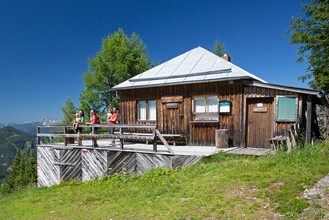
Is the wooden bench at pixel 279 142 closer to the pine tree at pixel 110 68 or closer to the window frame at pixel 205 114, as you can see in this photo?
the window frame at pixel 205 114

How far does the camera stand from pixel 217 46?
37.7 metres

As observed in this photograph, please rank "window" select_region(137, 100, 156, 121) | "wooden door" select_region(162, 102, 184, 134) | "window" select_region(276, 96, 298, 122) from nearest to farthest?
"window" select_region(276, 96, 298, 122), "wooden door" select_region(162, 102, 184, 134), "window" select_region(137, 100, 156, 121)

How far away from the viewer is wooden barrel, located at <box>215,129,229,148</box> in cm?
1181

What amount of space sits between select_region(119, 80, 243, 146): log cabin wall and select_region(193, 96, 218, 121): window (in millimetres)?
233

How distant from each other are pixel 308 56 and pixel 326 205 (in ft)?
53.9

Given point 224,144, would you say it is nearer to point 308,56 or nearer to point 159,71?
point 159,71

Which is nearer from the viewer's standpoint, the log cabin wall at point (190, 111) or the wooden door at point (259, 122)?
the wooden door at point (259, 122)

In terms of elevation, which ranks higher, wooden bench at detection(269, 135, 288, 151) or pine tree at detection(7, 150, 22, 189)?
wooden bench at detection(269, 135, 288, 151)

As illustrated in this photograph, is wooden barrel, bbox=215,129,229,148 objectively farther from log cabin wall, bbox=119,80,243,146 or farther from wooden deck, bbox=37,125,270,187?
log cabin wall, bbox=119,80,243,146

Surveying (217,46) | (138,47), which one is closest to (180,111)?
(138,47)

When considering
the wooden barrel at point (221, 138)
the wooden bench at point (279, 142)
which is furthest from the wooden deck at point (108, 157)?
the wooden bench at point (279, 142)

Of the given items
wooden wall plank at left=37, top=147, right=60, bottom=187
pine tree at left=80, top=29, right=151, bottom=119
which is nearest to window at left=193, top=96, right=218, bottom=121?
wooden wall plank at left=37, top=147, right=60, bottom=187

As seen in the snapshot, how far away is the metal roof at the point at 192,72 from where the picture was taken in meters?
12.6

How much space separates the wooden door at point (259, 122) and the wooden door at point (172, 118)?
3.56 m
